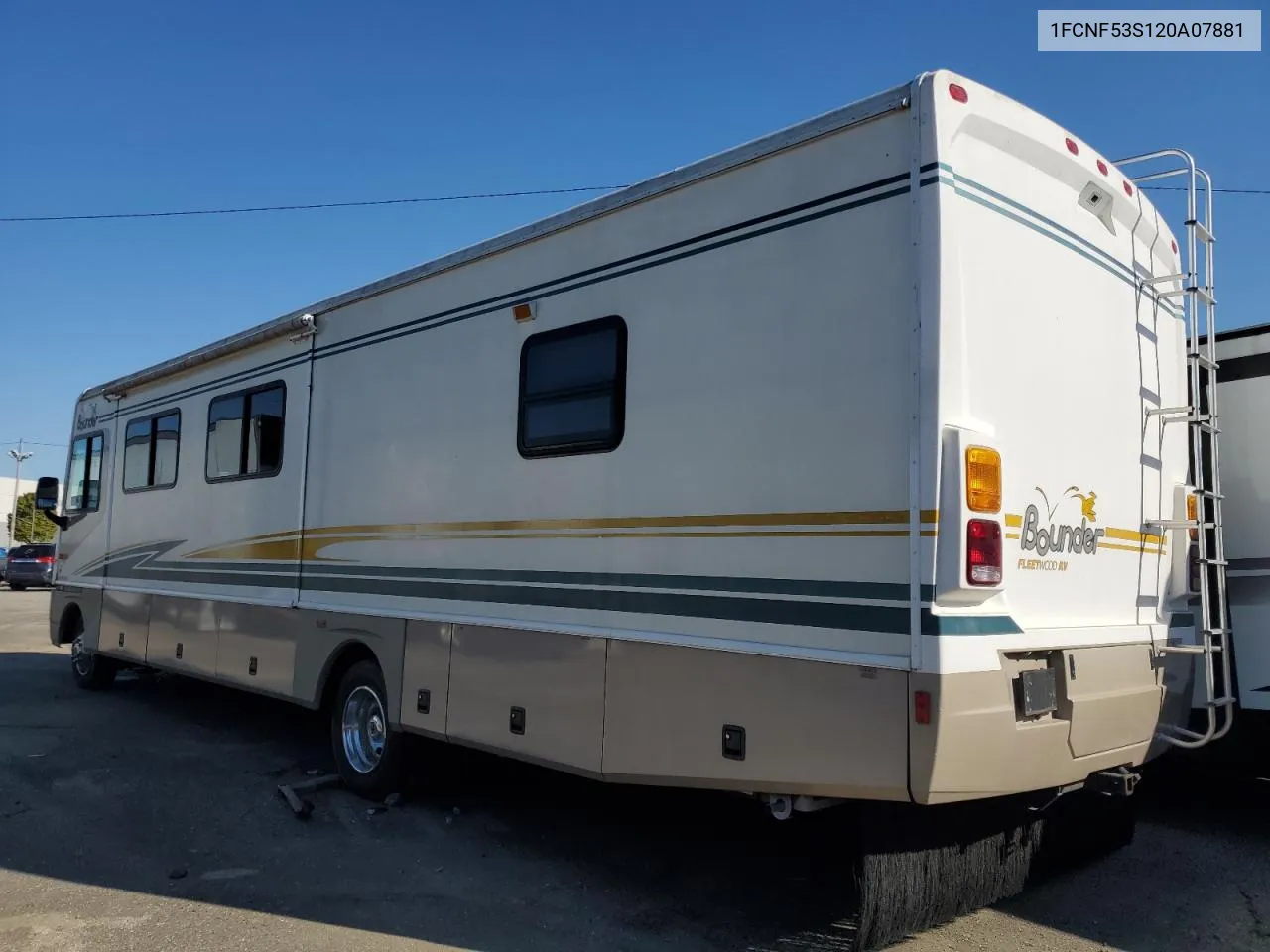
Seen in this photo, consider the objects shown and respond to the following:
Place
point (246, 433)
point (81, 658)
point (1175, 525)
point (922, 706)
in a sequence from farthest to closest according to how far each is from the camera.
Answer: point (81, 658)
point (246, 433)
point (1175, 525)
point (922, 706)

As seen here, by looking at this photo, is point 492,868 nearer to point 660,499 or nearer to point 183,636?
point 660,499

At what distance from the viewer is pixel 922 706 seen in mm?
3430

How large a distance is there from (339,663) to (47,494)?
21.4 feet

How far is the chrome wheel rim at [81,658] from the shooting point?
1004 cm

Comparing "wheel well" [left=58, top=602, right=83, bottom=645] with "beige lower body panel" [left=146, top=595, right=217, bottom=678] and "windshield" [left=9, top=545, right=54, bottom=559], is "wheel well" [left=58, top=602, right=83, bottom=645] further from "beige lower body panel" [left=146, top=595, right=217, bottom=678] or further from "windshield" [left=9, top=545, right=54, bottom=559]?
"windshield" [left=9, top=545, right=54, bottom=559]

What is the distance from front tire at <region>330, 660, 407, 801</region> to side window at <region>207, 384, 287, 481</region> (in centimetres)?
175

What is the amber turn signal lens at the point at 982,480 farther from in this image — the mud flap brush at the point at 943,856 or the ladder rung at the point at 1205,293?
the ladder rung at the point at 1205,293

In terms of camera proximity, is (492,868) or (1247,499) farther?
(1247,499)

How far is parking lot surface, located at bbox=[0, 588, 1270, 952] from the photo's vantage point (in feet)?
13.9

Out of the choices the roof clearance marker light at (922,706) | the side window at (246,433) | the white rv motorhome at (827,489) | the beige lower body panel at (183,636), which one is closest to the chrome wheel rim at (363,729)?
the white rv motorhome at (827,489)

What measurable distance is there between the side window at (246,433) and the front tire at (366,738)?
5.75ft

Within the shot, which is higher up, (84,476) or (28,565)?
(84,476)

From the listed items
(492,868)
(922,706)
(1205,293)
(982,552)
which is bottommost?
(492,868)

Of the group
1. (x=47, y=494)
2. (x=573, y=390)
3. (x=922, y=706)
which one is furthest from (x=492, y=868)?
(x=47, y=494)
